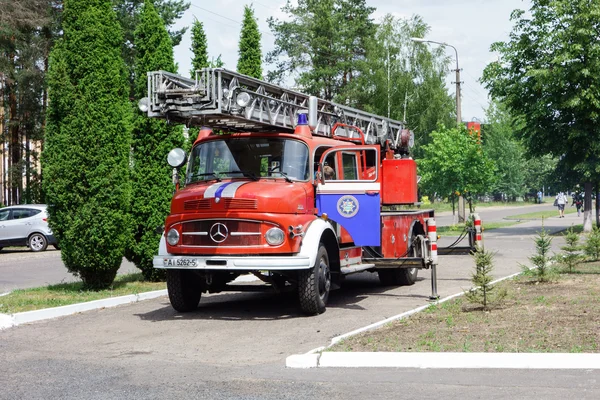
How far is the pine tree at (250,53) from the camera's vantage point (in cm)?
2067

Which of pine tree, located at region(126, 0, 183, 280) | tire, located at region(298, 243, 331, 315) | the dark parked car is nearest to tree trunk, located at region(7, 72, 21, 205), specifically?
the dark parked car

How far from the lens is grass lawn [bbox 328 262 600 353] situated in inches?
298

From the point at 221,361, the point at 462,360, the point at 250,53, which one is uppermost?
the point at 250,53

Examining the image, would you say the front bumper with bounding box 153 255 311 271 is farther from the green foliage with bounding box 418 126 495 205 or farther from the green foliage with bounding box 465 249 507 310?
the green foliage with bounding box 418 126 495 205

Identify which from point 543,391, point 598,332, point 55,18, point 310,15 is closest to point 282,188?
point 598,332

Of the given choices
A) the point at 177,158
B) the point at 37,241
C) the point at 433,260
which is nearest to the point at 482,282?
the point at 433,260

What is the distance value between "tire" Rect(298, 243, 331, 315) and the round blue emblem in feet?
2.84

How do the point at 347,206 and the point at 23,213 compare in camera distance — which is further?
the point at 23,213

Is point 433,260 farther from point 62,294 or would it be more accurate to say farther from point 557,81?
point 557,81

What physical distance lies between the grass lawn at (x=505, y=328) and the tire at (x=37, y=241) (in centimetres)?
1949

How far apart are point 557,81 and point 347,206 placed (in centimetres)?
2045

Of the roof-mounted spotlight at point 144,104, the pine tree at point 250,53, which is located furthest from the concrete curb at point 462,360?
the pine tree at point 250,53

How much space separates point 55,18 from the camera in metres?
36.4

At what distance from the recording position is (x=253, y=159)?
438 inches
